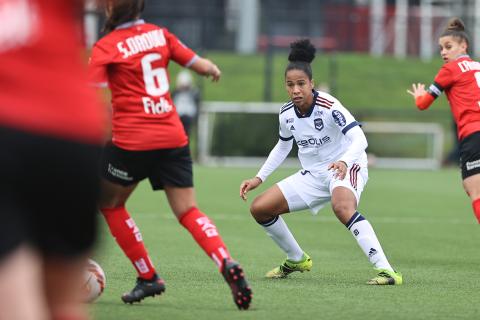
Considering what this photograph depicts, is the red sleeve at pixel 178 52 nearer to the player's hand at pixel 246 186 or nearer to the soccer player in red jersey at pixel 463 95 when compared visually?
the player's hand at pixel 246 186

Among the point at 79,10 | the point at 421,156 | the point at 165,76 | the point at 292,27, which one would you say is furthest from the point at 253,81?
the point at 79,10

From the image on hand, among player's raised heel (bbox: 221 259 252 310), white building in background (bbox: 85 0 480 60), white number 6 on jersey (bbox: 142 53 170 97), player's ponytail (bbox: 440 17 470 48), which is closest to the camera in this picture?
player's raised heel (bbox: 221 259 252 310)

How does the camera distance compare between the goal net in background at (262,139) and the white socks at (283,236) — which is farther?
the goal net in background at (262,139)

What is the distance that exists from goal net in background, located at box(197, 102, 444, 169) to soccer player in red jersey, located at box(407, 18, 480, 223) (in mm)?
17278

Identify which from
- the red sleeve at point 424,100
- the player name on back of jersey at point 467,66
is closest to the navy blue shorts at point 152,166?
the red sleeve at point 424,100

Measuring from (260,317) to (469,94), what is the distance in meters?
3.36

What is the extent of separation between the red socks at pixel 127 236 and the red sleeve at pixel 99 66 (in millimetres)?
791

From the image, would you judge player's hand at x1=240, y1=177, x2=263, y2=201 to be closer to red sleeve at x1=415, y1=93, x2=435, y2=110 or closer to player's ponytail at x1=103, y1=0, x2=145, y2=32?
red sleeve at x1=415, y1=93, x2=435, y2=110

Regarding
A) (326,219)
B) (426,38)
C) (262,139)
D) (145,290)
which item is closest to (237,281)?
(145,290)

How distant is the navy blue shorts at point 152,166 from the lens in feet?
19.8

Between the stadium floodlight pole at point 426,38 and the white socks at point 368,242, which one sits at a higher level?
the white socks at point 368,242

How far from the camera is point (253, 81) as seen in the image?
104 feet

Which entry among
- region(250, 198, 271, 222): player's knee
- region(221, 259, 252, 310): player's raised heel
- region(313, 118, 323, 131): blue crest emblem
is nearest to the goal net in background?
region(313, 118, 323, 131): blue crest emblem

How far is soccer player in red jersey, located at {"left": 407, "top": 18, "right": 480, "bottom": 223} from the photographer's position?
8297 millimetres
